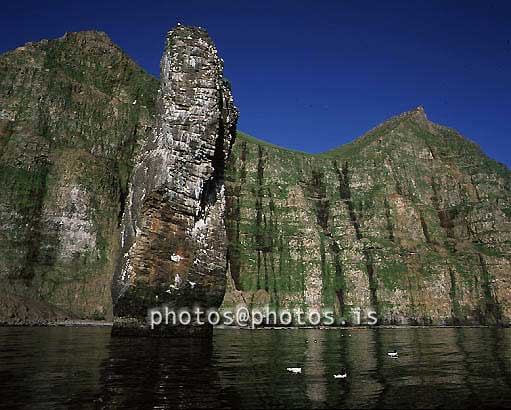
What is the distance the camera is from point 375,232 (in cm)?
14188

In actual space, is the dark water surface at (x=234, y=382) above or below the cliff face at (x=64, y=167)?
below

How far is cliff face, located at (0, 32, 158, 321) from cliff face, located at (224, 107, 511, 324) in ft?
109

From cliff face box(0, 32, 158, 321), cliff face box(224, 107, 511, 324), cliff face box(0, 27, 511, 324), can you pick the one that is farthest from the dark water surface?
cliff face box(224, 107, 511, 324)

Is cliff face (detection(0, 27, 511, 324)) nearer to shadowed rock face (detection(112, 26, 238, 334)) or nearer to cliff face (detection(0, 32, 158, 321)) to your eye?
cliff face (detection(0, 32, 158, 321))

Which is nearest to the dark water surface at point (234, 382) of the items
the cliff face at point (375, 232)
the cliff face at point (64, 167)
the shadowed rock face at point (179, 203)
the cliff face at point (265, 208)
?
the shadowed rock face at point (179, 203)

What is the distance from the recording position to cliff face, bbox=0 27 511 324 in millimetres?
98188

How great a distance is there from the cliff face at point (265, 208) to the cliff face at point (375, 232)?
0.39m

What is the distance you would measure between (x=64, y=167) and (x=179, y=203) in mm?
81237

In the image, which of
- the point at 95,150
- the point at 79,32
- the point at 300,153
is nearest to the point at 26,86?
the point at 95,150

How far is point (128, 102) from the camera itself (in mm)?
131000

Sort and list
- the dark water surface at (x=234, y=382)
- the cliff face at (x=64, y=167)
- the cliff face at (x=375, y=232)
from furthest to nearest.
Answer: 1. the cliff face at (x=375, y=232)
2. the cliff face at (x=64, y=167)
3. the dark water surface at (x=234, y=382)

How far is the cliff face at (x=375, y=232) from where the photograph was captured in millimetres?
129125

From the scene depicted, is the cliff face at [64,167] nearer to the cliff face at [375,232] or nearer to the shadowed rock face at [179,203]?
the cliff face at [375,232]

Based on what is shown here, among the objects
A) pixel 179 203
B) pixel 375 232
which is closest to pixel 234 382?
pixel 179 203
